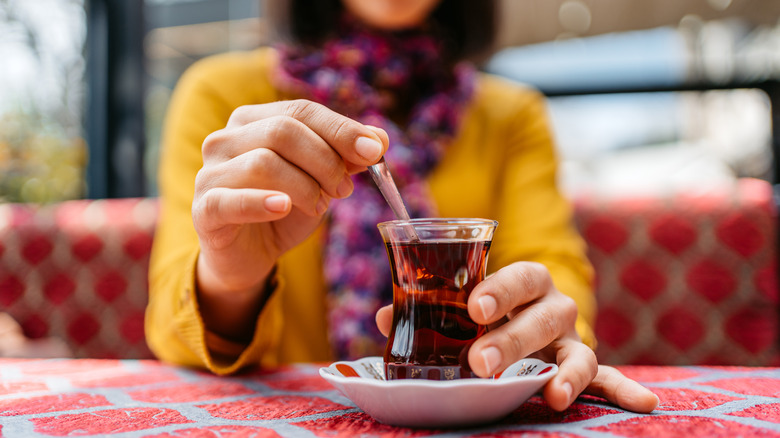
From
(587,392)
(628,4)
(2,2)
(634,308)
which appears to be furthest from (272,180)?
(628,4)

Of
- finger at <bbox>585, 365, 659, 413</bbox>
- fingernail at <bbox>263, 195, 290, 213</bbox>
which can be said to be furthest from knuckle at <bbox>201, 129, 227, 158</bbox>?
finger at <bbox>585, 365, 659, 413</bbox>

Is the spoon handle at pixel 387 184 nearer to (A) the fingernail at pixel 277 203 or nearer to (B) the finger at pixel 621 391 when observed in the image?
(A) the fingernail at pixel 277 203

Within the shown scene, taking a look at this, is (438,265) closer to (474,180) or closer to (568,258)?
(568,258)

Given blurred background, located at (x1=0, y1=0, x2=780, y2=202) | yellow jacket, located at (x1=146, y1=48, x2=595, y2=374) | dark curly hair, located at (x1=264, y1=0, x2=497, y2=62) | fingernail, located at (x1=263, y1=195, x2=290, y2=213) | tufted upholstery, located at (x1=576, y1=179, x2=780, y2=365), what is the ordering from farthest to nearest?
1. blurred background, located at (x1=0, y1=0, x2=780, y2=202)
2. tufted upholstery, located at (x1=576, y1=179, x2=780, y2=365)
3. dark curly hair, located at (x1=264, y1=0, x2=497, y2=62)
4. yellow jacket, located at (x1=146, y1=48, x2=595, y2=374)
5. fingernail, located at (x1=263, y1=195, x2=290, y2=213)

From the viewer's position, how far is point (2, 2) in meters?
2.01

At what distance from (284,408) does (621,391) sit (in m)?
0.33

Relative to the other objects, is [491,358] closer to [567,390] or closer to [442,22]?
[567,390]

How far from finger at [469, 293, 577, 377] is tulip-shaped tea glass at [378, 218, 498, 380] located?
30mm

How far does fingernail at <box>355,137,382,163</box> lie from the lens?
0.56m

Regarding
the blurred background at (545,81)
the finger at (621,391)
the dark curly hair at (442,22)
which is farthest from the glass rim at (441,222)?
the blurred background at (545,81)

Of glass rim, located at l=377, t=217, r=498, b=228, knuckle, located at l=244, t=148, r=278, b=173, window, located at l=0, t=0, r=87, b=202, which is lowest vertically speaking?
glass rim, located at l=377, t=217, r=498, b=228

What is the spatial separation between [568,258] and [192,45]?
7.28ft

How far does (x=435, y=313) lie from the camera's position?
0.53m

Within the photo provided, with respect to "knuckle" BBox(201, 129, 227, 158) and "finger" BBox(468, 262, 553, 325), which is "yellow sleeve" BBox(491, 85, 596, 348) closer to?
"finger" BBox(468, 262, 553, 325)
